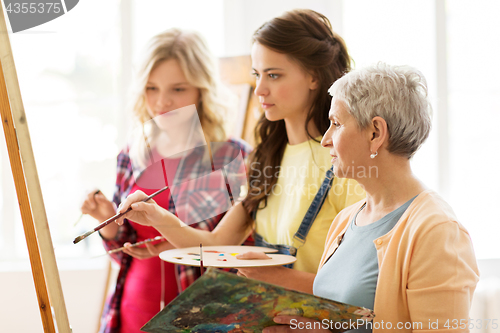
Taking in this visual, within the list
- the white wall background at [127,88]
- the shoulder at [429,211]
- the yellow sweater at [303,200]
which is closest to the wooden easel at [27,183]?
the yellow sweater at [303,200]

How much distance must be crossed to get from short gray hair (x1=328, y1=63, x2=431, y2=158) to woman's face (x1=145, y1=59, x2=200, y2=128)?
2.15ft

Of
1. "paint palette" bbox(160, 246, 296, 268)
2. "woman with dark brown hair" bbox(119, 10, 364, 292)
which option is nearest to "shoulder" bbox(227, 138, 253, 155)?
"woman with dark brown hair" bbox(119, 10, 364, 292)

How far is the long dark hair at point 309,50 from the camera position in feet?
4.39

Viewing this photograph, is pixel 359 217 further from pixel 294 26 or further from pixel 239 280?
pixel 294 26

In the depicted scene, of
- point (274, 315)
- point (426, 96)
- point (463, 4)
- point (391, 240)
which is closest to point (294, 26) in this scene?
point (426, 96)

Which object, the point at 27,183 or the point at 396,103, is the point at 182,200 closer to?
the point at 27,183

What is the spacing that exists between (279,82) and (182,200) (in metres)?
0.49

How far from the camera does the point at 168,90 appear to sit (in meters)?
1.49

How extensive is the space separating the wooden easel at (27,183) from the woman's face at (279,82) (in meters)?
0.69

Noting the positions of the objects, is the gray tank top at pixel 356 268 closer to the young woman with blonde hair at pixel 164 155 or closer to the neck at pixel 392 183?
the neck at pixel 392 183

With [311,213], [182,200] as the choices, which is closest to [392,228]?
[311,213]

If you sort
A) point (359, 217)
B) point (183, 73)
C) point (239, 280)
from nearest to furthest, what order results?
point (239, 280) → point (359, 217) → point (183, 73)

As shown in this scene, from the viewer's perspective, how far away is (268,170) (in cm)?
152

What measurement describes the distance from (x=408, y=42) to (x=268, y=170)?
5.33ft
